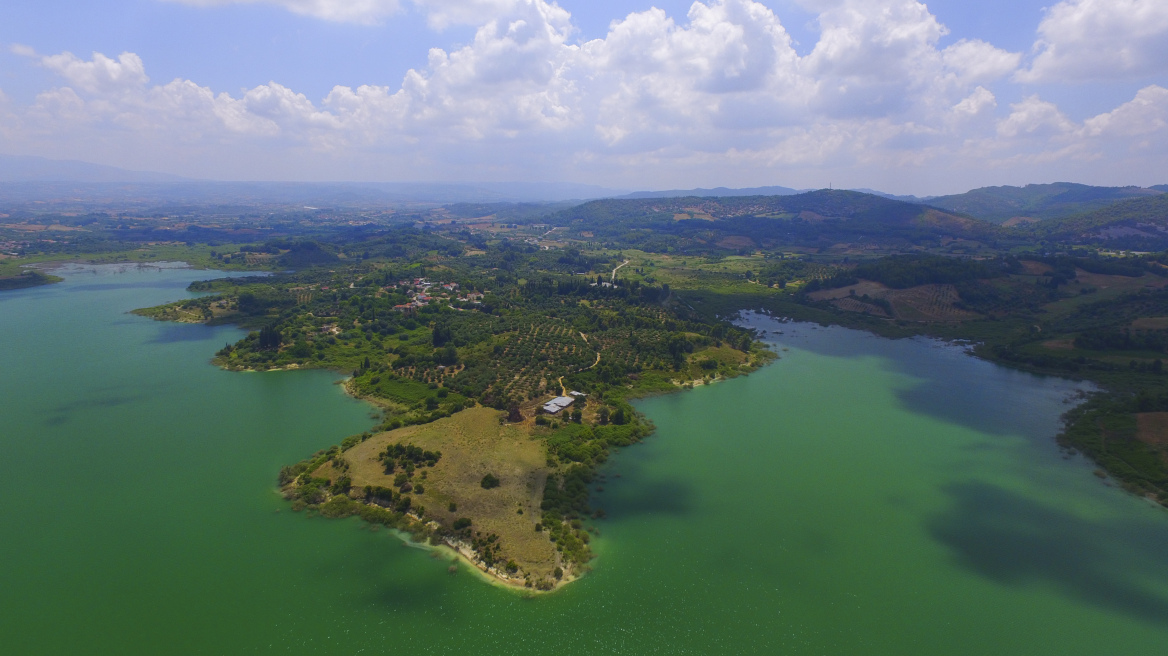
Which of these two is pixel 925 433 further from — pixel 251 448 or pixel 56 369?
pixel 56 369

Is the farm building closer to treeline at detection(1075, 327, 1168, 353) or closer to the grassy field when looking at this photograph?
the grassy field

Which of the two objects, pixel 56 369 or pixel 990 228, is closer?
pixel 56 369

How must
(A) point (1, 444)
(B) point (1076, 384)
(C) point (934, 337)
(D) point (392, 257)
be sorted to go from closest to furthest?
1. (A) point (1, 444)
2. (B) point (1076, 384)
3. (C) point (934, 337)
4. (D) point (392, 257)

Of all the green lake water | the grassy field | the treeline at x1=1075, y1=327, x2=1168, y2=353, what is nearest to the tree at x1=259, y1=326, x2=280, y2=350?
the green lake water

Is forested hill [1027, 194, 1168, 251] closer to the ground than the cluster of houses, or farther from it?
farther from it

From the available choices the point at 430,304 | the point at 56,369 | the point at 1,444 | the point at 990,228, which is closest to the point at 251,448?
the point at 1,444
